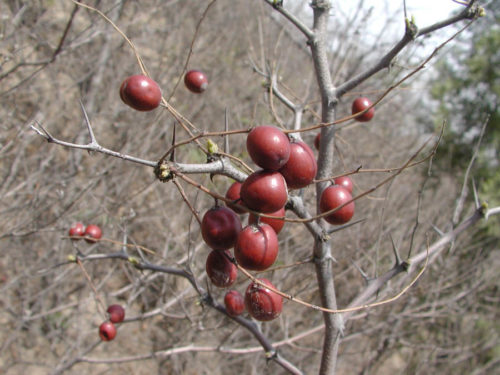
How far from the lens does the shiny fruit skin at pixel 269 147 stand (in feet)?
3.38

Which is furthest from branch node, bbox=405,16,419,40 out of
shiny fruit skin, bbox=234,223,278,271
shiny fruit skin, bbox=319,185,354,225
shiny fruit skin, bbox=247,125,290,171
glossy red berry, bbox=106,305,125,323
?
glossy red berry, bbox=106,305,125,323

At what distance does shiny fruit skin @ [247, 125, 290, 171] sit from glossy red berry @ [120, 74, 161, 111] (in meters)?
0.34

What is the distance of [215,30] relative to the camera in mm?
7031

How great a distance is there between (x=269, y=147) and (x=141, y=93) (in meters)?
0.44

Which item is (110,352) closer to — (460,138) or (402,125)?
(402,125)

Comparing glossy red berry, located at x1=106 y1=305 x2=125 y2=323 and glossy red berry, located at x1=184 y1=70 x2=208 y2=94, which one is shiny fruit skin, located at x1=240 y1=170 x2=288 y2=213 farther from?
glossy red berry, located at x1=106 y1=305 x2=125 y2=323

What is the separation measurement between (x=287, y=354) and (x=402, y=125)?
5.22 m

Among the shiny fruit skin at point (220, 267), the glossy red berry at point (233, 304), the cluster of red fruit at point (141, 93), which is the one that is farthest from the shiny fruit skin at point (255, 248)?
the glossy red berry at point (233, 304)

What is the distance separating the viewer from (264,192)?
1026 mm

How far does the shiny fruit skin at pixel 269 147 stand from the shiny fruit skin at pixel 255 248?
0.20 meters

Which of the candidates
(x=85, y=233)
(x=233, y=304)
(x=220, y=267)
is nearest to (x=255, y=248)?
(x=220, y=267)

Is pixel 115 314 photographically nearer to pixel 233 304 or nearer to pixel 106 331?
pixel 106 331

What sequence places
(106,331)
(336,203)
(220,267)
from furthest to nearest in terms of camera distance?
(106,331)
(336,203)
(220,267)

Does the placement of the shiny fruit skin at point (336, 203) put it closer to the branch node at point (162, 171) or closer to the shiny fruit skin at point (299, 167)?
the shiny fruit skin at point (299, 167)
